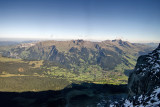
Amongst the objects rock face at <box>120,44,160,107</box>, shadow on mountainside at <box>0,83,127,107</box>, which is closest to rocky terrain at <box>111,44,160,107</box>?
rock face at <box>120,44,160,107</box>

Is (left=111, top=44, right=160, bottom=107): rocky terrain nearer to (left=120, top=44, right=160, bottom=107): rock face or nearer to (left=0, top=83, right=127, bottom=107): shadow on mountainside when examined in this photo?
(left=120, top=44, right=160, bottom=107): rock face

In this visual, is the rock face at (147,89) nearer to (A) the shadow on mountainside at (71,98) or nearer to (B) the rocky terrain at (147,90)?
(B) the rocky terrain at (147,90)

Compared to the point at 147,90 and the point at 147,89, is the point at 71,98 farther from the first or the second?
the point at 147,90

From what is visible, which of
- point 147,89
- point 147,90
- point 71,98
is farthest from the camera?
point 71,98

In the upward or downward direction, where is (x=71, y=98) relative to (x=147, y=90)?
downward

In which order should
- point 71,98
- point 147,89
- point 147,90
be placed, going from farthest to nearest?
point 71,98
point 147,89
point 147,90

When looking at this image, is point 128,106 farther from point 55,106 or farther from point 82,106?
point 55,106

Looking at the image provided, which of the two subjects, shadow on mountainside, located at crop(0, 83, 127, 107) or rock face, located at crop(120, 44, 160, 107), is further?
shadow on mountainside, located at crop(0, 83, 127, 107)

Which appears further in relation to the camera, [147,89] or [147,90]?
[147,89]

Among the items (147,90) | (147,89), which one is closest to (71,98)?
(147,89)

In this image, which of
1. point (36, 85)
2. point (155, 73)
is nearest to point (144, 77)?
point (155, 73)

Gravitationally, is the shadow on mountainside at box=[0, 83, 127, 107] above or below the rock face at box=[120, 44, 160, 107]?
below
